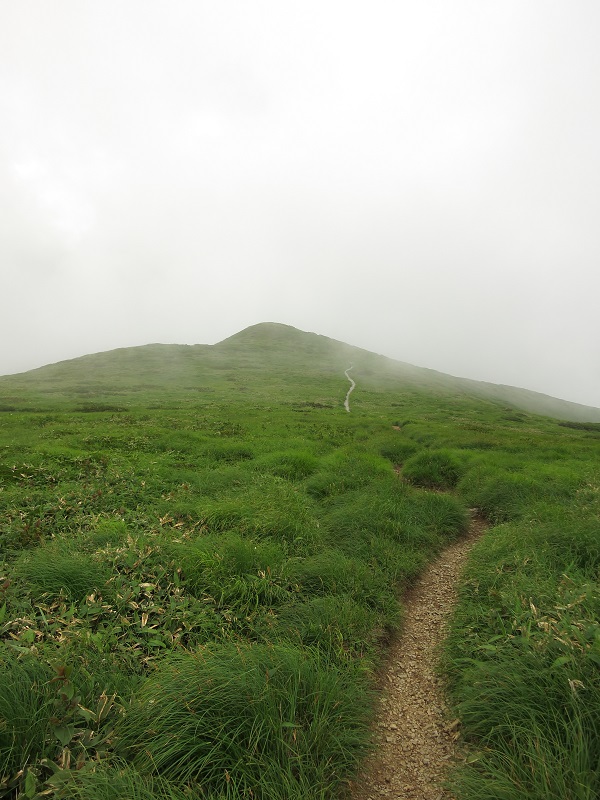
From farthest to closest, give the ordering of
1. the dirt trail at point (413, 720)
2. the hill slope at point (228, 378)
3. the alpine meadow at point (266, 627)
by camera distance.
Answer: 1. the hill slope at point (228, 378)
2. the dirt trail at point (413, 720)
3. the alpine meadow at point (266, 627)

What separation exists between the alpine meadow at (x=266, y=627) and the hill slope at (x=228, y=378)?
40593 millimetres

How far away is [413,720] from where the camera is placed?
16.2 ft

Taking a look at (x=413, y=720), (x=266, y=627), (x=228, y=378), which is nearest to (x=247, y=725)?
(x=266, y=627)

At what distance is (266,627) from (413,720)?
241 centimetres

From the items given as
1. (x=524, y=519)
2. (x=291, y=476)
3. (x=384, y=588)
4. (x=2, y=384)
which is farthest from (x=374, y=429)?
(x=2, y=384)

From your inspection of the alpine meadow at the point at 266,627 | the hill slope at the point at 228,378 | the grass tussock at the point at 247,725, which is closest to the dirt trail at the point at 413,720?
the alpine meadow at the point at 266,627

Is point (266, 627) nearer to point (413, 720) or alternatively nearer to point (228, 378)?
point (413, 720)

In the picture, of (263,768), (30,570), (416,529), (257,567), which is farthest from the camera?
(416,529)

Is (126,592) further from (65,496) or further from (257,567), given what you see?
(65,496)

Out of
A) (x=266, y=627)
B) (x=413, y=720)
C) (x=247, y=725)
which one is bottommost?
(x=413, y=720)

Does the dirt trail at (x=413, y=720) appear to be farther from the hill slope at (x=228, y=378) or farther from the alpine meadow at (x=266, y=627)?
the hill slope at (x=228, y=378)

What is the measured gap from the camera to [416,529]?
32.5ft

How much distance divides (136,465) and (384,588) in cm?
1094

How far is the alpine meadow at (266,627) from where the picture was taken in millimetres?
3496
